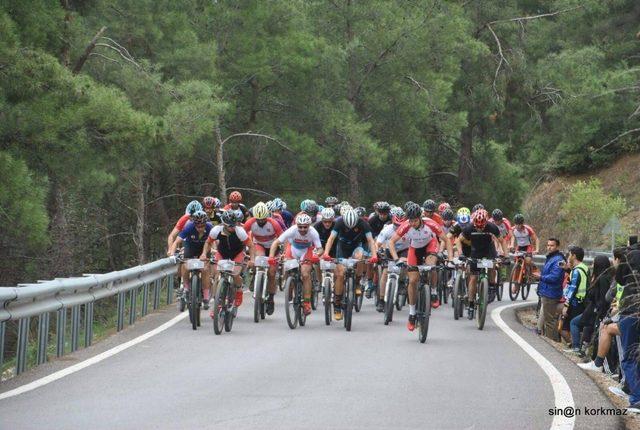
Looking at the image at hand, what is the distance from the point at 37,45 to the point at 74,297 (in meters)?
11.3

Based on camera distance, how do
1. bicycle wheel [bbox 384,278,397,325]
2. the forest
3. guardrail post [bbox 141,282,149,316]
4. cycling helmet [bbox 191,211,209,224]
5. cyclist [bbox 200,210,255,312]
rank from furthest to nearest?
the forest
guardrail post [bbox 141,282,149,316]
bicycle wheel [bbox 384,278,397,325]
cycling helmet [bbox 191,211,209,224]
cyclist [bbox 200,210,255,312]

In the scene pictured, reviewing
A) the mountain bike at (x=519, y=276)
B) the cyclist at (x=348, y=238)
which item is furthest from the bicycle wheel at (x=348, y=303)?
the mountain bike at (x=519, y=276)

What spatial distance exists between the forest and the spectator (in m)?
9.58

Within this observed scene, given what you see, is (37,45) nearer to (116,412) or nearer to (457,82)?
(116,412)

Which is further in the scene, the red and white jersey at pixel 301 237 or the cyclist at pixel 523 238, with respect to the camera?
the cyclist at pixel 523 238

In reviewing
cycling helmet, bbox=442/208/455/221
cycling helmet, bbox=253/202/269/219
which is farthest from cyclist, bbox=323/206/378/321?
cycling helmet, bbox=442/208/455/221

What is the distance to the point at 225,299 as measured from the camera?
16.1m

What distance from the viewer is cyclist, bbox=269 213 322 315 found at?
17250mm

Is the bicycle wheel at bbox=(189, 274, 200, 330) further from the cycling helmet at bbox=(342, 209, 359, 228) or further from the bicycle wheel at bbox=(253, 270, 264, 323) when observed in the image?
the cycling helmet at bbox=(342, 209, 359, 228)

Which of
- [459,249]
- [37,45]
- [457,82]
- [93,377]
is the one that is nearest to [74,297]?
[93,377]

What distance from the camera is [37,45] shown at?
23859 millimetres

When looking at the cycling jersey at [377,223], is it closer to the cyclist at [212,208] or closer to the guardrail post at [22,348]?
the cyclist at [212,208]

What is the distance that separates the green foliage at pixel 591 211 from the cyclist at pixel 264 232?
21.7 meters

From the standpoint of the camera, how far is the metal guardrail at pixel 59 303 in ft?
38.2
